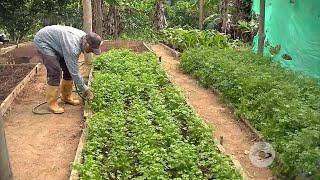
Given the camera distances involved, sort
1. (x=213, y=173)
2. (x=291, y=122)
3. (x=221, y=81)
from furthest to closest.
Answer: (x=221, y=81) → (x=291, y=122) → (x=213, y=173)

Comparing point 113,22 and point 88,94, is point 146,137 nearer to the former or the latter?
point 88,94

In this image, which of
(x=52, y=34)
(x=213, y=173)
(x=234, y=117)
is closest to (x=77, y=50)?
(x=52, y=34)

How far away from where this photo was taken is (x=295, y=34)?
974 cm

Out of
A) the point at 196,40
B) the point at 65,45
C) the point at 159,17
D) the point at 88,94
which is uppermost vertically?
the point at 65,45

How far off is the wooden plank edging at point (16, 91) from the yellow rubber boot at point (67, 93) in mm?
888

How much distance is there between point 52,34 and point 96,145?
2489 millimetres

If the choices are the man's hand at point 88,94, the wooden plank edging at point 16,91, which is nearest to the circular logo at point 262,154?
the man's hand at point 88,94

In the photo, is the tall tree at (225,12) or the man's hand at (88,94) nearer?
the man's hand at (88,94)

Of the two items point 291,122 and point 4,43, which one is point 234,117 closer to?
point 291,122

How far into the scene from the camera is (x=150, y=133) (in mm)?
5363


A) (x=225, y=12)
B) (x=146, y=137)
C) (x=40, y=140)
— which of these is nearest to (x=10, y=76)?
(x=40, y=140)

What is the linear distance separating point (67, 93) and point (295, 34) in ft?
17.3

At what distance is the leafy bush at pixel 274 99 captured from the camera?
459 centimetres

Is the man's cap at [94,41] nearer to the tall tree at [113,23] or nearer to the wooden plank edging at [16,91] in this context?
the wooden plank edging at [16,91]
